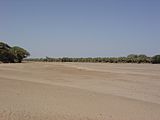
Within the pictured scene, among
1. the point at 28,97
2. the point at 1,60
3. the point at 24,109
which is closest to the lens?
the point at 24,109

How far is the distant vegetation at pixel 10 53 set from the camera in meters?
66.6

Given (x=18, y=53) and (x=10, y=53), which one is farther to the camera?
(x=18, y=53)

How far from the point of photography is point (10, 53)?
6894 centimetres

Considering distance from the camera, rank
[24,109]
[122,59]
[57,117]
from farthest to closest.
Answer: [122,59]
[24,109]
[57,117]

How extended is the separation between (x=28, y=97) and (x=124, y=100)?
158 inches

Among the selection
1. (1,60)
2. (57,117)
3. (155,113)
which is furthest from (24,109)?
(1,60)

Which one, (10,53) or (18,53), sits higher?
(18,53)

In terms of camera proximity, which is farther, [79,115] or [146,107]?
[146,107]

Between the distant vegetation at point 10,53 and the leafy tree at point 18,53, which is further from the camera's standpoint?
the leafy tree at point 18,53

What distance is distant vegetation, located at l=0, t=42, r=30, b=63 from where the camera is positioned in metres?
66.6

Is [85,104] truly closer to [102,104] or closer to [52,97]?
[102,104]

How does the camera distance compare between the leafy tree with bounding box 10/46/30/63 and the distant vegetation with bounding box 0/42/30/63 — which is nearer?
the distant vegetation with bounding box 0/42/30/63

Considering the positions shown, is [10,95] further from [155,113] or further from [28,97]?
[155,113]

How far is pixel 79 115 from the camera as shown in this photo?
8.60 meters
